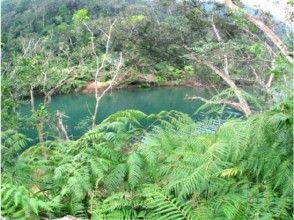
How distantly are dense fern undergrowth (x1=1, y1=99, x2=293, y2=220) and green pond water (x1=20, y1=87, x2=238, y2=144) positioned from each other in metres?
16.5

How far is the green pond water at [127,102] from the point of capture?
22.0 meters

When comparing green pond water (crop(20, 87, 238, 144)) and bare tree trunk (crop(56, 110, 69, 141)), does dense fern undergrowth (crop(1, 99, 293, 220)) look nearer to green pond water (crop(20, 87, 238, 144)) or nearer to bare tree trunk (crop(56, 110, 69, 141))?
bare tree trunk (crop(56, 110, 69, 141))

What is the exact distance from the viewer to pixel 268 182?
217 centimetres

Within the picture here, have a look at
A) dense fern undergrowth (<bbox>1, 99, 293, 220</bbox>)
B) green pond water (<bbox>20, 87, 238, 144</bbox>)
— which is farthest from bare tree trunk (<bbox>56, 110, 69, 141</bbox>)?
green pond water (<bbox>20, 87, 238, 144</bbox>)

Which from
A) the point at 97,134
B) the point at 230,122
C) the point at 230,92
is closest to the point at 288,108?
the point at 230,122

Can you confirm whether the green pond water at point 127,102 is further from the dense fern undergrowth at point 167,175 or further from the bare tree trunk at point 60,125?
the dense fern undergrowth at point 167,175

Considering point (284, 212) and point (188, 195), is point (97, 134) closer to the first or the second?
point (188, 195)

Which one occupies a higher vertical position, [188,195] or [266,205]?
[266,205]

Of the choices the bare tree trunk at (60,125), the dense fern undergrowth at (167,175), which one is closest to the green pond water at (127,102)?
the bare tree trunk at (60,125)

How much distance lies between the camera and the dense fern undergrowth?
83.4 inches

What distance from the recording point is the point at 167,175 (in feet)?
8.03

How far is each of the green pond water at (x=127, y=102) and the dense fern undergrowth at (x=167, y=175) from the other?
16.5 m

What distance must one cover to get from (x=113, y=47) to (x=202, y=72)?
7.35 m

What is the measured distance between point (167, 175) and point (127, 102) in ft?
76.2
